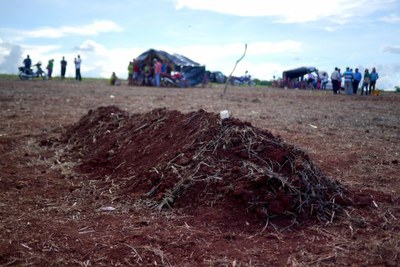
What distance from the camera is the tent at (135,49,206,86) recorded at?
98.1 ft

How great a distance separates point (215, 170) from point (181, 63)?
87.4 feet

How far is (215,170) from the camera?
4.65 meters

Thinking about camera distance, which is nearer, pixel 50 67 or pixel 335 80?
pixel 335 80

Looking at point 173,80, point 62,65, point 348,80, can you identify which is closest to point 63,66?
point 62,65

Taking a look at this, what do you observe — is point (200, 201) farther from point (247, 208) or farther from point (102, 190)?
point (102, 190)

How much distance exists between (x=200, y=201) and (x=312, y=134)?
5.45 metres

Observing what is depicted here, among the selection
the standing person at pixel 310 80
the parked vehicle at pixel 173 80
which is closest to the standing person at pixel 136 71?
the parked vehicle at pixel 173 80

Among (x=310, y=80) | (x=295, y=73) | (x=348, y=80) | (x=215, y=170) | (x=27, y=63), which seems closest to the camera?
(x=215, y=170)

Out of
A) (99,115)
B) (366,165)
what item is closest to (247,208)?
(366,165)

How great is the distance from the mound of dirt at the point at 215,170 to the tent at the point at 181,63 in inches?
945

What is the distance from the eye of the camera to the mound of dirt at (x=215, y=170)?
422cm

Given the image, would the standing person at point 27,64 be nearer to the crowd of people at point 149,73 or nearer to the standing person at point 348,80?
the crowd of people at point 149,73

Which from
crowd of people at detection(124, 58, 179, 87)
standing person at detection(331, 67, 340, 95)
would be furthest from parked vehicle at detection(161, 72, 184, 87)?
standing person at detection(331, 67, 340, 95)

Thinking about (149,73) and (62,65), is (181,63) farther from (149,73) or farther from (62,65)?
(62,65)
